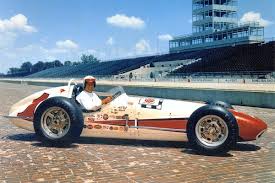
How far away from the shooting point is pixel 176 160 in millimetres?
6277

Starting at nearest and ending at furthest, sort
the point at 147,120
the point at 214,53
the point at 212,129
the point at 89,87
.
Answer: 1. the point at 212,129
2. the point at 147,120
3. the point at 89,87
4. the point at 214,53

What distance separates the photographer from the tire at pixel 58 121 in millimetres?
7359

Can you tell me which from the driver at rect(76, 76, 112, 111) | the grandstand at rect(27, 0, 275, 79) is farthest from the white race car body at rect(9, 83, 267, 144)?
the grandstand at rect(27, 0, 275, 79)

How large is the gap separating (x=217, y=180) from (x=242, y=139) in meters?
2.01

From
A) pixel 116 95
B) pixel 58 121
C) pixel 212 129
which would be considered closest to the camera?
pixel 212 129

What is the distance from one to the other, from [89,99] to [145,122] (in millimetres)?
1410

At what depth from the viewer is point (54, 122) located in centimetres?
759

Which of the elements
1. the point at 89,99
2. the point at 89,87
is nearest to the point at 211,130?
the point at 89,99

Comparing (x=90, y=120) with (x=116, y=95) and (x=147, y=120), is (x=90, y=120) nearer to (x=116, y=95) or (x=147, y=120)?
(x=116, y=95)

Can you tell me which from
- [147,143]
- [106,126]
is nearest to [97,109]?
[106,126]

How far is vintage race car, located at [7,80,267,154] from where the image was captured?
22.2ft

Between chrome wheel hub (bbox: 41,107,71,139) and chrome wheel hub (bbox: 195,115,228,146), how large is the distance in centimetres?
260

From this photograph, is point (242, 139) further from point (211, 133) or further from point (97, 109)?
point (97, 109)

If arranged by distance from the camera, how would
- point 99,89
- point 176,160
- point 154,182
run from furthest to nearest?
point 99,89, point 176,160, point 154,182
